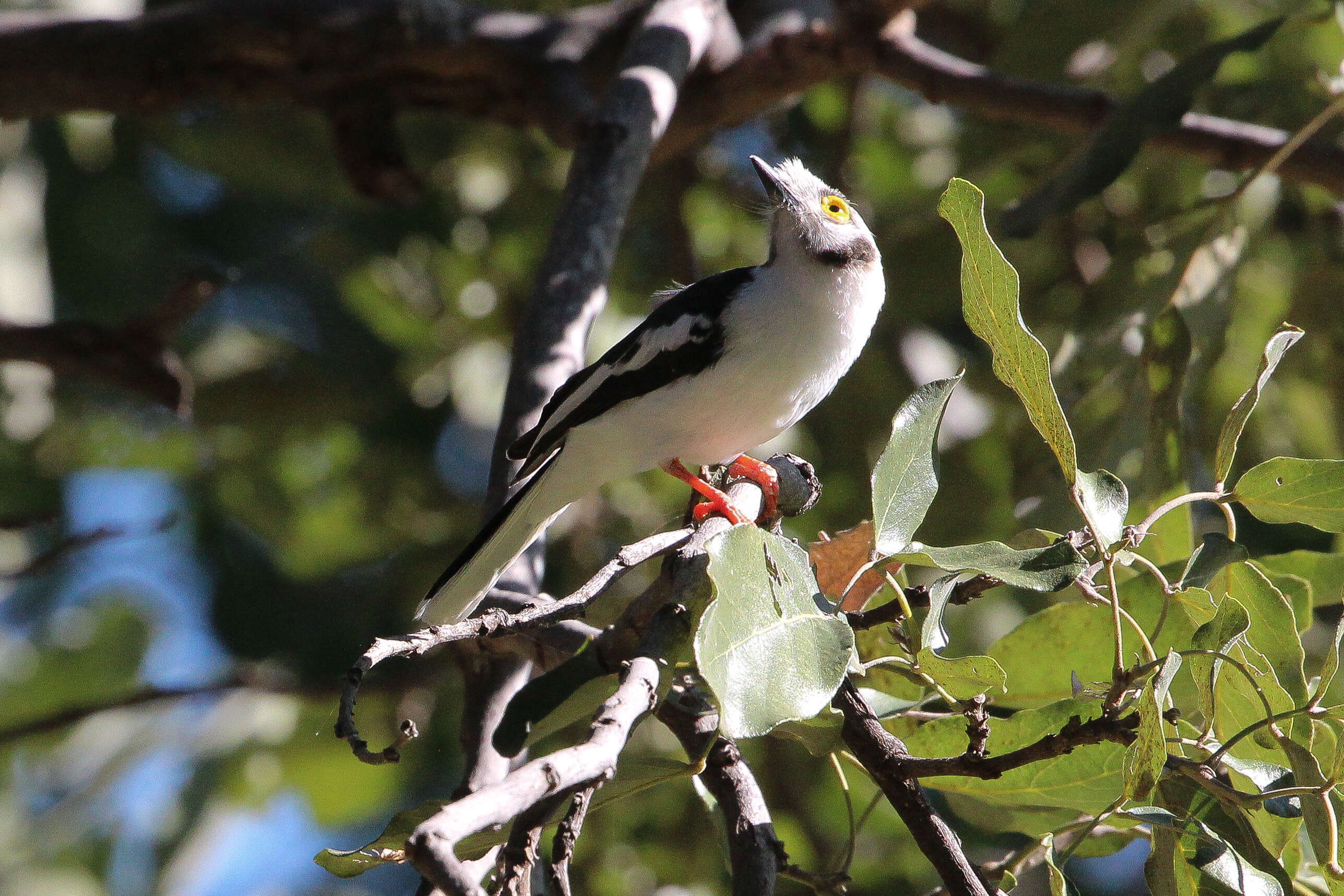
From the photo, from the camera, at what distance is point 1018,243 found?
4129 millimetres

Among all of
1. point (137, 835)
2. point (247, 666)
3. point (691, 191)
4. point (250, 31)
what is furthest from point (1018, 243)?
point (137, 835)

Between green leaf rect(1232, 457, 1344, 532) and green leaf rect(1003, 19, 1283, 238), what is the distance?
1.43 meters

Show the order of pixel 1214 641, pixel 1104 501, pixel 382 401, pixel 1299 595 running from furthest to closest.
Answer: pixel 382 401 → pixel 1299 595 → pixel 1104 501 → pixel 1214 641

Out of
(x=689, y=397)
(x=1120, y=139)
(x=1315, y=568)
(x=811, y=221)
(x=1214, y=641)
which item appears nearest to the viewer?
(x=1214, y=641)

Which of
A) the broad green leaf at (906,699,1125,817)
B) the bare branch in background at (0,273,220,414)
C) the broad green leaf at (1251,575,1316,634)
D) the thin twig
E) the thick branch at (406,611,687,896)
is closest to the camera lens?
the thick branch at (406,611,687,896)

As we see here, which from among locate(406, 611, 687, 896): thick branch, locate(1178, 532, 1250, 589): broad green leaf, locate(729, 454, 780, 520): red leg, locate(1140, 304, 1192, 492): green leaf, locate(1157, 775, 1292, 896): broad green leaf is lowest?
locate(729, 454, 780, 520): red leg

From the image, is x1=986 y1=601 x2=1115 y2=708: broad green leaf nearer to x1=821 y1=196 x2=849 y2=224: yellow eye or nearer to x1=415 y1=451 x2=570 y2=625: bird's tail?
x1=415 y1=451 x2=570 y2=625: bird's tail

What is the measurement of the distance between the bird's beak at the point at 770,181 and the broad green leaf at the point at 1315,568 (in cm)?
169

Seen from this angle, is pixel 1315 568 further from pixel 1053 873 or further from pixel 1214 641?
pixel 1053 873

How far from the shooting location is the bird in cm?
276

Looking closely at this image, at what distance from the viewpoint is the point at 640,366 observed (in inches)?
116

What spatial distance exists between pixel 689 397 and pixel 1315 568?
4.53 feet

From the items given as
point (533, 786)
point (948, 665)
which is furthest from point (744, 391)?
point (533, 786)

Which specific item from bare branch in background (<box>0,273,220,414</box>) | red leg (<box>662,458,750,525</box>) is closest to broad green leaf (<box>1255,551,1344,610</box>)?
red leg (<box>662,458,750,525</box>)
